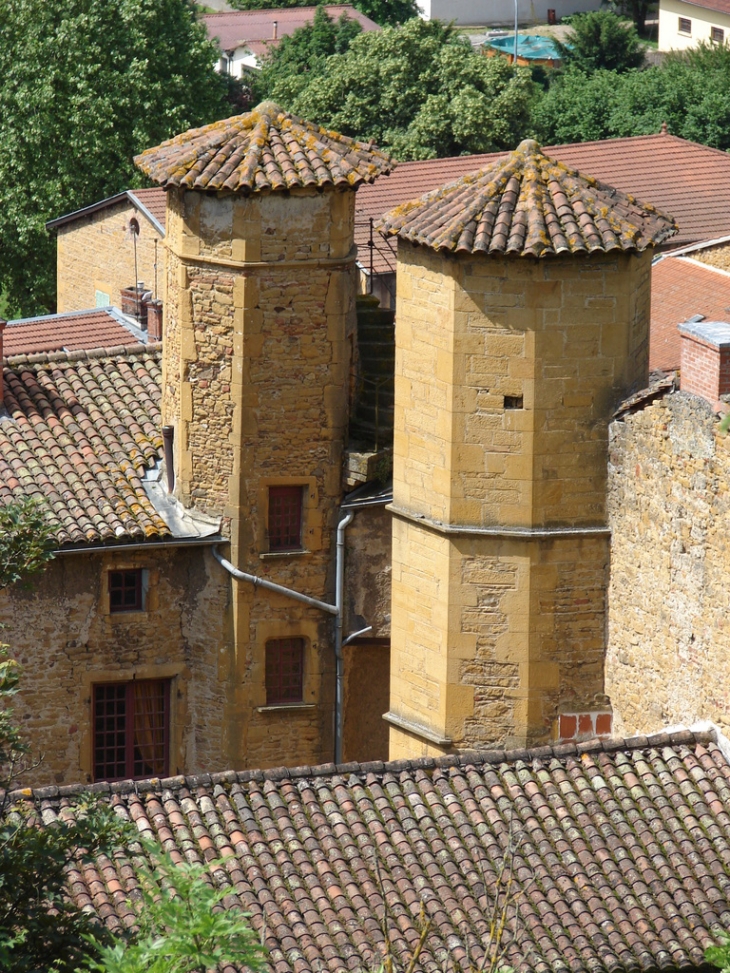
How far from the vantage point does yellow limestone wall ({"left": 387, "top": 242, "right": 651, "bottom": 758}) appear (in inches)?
923

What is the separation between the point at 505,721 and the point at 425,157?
1246 inches

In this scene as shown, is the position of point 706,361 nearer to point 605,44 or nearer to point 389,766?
point 389,766

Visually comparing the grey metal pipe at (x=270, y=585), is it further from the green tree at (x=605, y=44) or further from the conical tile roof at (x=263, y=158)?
the green tree at (x=605, y=44)

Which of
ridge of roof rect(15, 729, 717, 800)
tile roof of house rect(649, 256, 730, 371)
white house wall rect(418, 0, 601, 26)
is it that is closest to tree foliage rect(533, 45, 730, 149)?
tile roof of house rect(649, 256, 730, 371)

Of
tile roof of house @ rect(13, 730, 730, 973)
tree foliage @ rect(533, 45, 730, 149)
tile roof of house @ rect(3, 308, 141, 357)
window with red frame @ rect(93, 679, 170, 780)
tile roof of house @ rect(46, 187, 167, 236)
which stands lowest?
window with red frame @ rect(93, 679, 170, 780)

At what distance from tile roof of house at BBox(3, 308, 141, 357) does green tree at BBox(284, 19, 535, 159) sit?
60.5ft

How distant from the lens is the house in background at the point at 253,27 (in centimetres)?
7494

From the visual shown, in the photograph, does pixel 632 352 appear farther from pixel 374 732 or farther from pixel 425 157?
pixel 425 157

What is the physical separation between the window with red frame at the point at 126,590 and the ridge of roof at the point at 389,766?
629cm

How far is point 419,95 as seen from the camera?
184 feet

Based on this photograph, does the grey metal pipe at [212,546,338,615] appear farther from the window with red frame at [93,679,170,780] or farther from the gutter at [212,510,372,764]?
the window with red frame at [93,679,170,780]

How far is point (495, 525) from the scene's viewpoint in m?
24.0

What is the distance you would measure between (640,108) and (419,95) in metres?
9.06

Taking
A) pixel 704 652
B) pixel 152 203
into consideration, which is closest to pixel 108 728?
pixel 704 652
